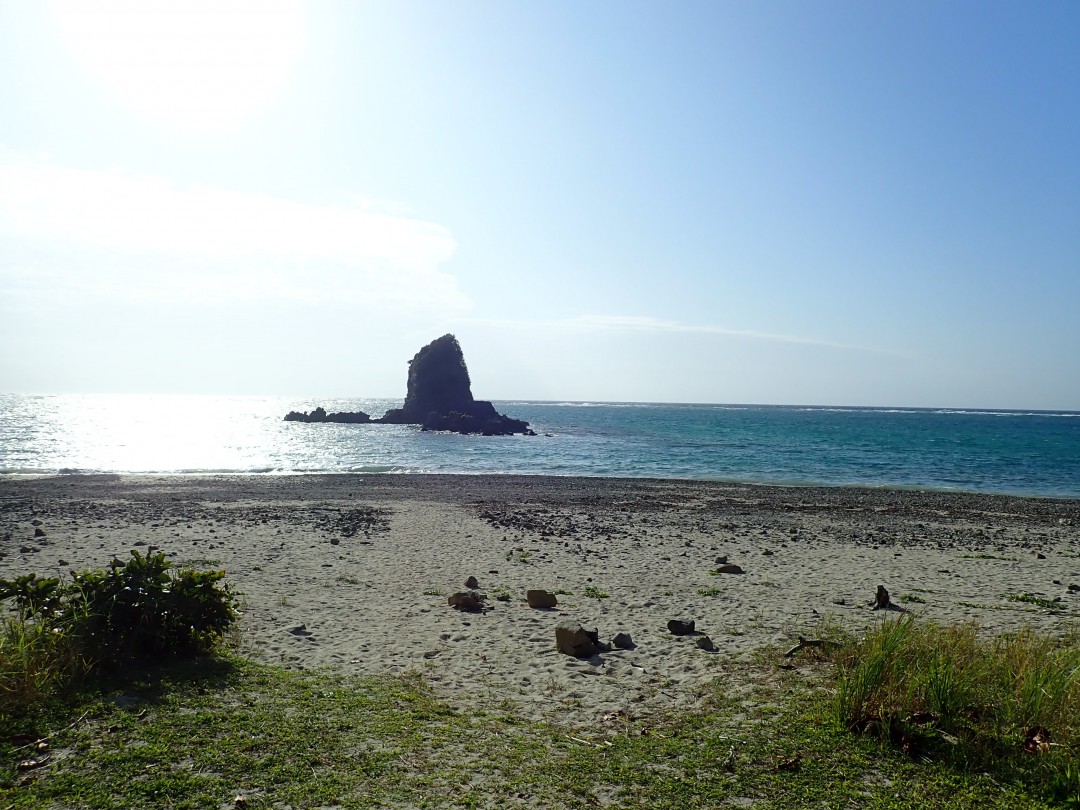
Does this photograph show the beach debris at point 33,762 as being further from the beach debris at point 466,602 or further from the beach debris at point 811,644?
the beach debris at point 811,644

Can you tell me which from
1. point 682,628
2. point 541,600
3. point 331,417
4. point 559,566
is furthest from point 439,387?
point 682,628

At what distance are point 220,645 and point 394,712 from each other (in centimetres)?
296

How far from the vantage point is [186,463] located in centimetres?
4406

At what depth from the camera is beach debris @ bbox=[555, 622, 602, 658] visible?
8.75 meters

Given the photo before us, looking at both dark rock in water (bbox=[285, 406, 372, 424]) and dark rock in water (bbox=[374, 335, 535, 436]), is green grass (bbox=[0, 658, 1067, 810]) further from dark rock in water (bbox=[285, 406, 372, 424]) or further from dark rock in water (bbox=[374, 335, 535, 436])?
dark rock in water (bbox=[285, 406, 372, 424])

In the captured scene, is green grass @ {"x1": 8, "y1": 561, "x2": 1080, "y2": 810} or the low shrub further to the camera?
the low shrub

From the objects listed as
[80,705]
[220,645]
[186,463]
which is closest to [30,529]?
[220,645]

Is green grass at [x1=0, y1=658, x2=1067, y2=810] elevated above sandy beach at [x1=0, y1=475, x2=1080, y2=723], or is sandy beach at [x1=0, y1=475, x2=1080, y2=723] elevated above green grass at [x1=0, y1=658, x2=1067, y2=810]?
green grass at [x1=0, y1=658, x2=1067, y2=810]

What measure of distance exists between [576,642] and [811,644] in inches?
126

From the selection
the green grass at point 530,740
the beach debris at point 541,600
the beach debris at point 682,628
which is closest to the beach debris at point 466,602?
the beach debris at point 541,600

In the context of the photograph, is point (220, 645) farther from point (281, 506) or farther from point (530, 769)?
point (281, 506)

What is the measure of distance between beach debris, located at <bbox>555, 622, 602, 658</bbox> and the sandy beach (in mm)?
158

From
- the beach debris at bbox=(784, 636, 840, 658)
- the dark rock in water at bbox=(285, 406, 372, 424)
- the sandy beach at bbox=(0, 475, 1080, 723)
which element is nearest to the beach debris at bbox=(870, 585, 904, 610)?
the sandy beach at bbox=(0, 475, 1080, 723)

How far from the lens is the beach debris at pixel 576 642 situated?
875cm
